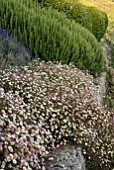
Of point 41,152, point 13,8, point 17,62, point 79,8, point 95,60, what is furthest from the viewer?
point 79,8

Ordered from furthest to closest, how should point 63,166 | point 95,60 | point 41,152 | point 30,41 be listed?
point 95,60, point 30,41, point 63,166, point 41,152

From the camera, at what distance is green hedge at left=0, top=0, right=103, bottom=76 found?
271 inches

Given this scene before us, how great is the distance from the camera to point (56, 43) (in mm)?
7078

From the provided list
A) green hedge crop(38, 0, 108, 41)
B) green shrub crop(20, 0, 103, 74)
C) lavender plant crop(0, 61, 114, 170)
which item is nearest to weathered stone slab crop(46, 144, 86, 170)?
lavender plant crop(0, 61, 114, 170)

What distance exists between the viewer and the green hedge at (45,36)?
688 centimetres

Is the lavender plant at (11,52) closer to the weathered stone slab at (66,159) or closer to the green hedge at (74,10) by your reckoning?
the weathered stone slab at (66,159)

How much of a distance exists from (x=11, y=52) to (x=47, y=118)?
199cm

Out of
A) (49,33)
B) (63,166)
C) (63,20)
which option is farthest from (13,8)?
(63,166)

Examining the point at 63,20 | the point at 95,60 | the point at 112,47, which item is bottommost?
the point at 112,47

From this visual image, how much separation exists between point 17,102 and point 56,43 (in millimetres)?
3123

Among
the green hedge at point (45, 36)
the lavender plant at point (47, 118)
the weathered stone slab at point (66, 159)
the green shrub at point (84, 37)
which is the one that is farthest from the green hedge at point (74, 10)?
the weathered stone slab at point (66, 159)

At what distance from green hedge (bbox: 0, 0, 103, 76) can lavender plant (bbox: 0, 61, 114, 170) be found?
113cm

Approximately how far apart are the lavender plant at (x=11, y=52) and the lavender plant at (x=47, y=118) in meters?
0.36

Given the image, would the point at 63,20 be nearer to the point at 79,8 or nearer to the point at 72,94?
the point at 79,8
